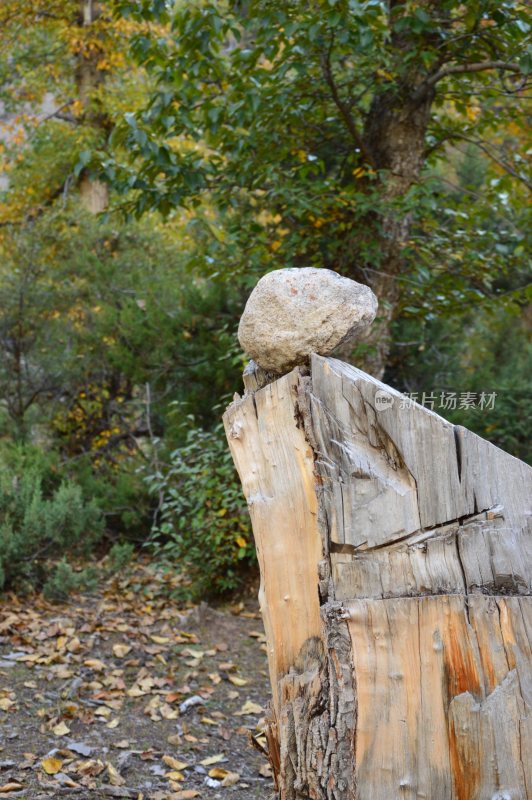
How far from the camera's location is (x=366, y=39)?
4117 millimetres

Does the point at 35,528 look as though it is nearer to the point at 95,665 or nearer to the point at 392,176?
the point at 95,665

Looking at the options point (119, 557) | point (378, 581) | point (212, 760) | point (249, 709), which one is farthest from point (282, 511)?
point (119, 557)

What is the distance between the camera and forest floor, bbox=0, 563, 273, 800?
10.9ft

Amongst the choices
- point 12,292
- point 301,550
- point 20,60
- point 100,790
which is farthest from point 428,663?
point 20,60

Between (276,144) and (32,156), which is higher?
(32,156)

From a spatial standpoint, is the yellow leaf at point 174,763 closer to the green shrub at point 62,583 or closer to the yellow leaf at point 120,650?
the yellow leaf at point 120,650

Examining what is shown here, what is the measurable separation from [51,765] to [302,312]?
226 centimetres

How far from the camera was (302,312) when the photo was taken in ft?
7.58

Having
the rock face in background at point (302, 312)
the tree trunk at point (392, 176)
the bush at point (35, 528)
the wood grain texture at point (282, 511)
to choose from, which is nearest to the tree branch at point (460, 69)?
the tree trunk at point (392, 176)

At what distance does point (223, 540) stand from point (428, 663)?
3.59m

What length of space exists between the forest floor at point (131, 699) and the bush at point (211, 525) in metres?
0.26

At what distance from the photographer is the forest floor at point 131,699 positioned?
10.9ft

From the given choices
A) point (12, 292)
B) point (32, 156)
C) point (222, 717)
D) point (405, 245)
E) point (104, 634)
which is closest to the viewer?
point (222, 717)

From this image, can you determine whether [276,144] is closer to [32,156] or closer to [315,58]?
[315,58]
